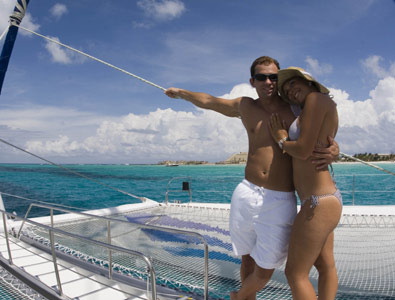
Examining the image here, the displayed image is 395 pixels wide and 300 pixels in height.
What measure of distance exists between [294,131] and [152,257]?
3.22 meters

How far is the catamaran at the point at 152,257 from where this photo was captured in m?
2.53

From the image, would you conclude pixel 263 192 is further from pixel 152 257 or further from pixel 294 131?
pixel 152 257

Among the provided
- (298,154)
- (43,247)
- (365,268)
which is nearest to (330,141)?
(298,154)

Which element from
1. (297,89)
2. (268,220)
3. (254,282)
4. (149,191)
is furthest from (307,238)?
(149,191)

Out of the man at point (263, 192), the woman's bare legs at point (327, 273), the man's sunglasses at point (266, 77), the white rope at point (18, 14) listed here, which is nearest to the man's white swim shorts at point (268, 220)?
the man at point (263, 192)

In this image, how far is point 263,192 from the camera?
167cm

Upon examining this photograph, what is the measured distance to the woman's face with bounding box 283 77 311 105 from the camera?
1.51 m

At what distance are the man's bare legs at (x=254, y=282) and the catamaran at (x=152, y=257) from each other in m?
0.39

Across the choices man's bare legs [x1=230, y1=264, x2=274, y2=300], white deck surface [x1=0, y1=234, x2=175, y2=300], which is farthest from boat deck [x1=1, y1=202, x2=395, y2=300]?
man's bare legs [x1=230, y1=264, x2=274, y2=300]

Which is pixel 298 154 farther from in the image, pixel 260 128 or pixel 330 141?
pixel 260 128

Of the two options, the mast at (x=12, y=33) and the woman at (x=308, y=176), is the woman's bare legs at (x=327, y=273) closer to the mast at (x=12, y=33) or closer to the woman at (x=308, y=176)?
the woman at (x=308, y=176)

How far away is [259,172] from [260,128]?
0.26 meters

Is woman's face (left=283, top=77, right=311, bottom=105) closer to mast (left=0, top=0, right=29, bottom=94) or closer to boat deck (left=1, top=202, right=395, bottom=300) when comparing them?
boat deck (left=1, top=202, right=395, bottom=300)

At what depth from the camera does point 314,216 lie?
57.9 inches
